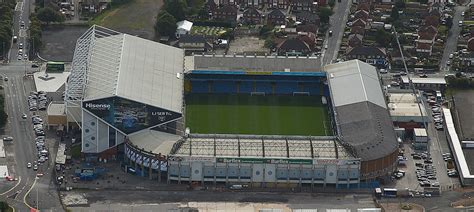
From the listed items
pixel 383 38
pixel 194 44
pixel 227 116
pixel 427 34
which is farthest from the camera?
pixel 427 34

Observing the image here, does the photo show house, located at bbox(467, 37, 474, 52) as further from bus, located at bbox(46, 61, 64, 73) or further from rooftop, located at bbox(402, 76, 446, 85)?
bus, located at bbox(46, 61, 64, 73)

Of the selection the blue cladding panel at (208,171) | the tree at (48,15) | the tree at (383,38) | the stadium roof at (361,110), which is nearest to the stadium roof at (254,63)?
the stadium roof at (361,110)

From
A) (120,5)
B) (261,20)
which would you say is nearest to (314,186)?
(261,20)

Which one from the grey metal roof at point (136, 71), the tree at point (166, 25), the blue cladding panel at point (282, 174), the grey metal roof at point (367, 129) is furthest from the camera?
the tree at point (166, 25)

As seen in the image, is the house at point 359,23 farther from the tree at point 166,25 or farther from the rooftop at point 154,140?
the rooftop at point 154,140

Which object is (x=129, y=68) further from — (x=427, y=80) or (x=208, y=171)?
(x=427, y=80)

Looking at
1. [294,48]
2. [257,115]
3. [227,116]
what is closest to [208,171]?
[227,116]
